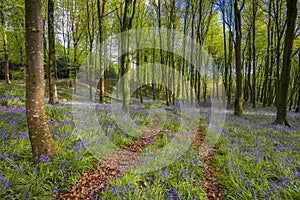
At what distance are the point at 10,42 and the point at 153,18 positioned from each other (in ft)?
69.7

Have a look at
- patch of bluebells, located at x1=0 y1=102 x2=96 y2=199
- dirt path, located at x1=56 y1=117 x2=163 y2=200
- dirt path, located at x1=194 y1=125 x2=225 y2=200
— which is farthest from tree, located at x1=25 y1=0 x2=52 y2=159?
dirt path, located at x1=194 y1=125 x2=225 y2=200

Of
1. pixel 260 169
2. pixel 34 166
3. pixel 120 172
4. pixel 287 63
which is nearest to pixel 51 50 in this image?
pixel 34 166

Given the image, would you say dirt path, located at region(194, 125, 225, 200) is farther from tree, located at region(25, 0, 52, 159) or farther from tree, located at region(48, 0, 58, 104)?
tree, located at region(48, 0, 58, 104)

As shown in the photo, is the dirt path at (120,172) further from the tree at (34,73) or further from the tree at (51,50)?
the tree at (51,50)

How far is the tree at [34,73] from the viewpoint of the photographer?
3.14 meters

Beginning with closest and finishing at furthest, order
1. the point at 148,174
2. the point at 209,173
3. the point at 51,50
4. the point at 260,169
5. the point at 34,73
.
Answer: the point at 34,73, the point at 148,174, the point at 260,169, the point at 209,173, the point at 51,50

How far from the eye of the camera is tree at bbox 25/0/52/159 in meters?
3.14

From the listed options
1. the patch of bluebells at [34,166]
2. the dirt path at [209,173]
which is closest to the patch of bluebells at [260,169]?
the dirt path at [209,173]

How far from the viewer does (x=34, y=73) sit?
3197 millimetres

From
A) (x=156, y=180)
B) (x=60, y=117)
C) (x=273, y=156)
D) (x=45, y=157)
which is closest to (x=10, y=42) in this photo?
(x=60, y=117)

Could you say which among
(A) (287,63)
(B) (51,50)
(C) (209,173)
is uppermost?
(B) (51,50)

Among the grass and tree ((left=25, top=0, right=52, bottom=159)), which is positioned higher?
tree ((left=25, top=0, right=52, bottom=159))

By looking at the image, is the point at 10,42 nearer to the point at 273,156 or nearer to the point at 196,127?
the point at 196,127

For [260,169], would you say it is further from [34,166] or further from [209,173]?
[34,166]
